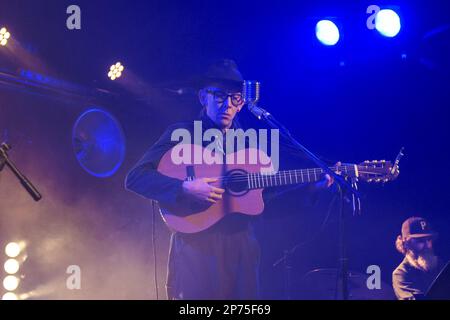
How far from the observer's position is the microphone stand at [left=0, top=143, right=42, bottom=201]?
3693 mm

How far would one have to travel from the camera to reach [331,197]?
12.9 ft

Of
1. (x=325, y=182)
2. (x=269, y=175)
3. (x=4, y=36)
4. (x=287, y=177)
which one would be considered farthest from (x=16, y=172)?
(x=325, y=182)

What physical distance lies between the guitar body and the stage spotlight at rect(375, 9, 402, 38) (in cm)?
131

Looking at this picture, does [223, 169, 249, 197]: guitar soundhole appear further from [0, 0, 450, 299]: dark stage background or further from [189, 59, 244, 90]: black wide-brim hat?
[189, 59, 244, 90]: black wide-brim hat

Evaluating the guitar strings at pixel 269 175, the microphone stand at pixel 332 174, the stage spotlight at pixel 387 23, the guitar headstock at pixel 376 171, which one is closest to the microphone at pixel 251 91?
the microphone stand at pixel 332 174

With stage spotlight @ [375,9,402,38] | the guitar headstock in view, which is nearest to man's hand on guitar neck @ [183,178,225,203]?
the guitar headstock

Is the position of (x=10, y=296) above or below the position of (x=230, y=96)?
below

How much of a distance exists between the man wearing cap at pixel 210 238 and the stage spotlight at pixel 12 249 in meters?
0.98

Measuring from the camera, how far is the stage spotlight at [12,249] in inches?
163

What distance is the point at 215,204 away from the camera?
366 cm

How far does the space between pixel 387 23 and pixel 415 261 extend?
1650 millimetres

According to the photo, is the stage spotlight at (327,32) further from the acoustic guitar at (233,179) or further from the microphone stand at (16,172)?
the microphone stand at (16,172)

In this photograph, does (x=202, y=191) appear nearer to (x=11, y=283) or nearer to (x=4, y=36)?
(x=11, y=283)

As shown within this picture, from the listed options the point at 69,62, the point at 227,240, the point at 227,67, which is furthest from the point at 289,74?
the point at 69,62
